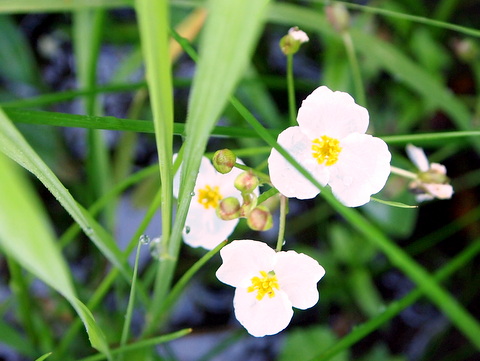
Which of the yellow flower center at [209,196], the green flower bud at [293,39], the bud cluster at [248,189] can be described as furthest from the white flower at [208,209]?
the green flower bud at [293,39]

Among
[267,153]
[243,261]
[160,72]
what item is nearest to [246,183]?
[243,261]

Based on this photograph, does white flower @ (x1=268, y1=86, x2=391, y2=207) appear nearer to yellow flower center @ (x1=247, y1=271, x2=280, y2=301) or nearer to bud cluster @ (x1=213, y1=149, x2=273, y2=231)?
bud cluster @ (x1=213, y1=149, x2=273, y2=231)

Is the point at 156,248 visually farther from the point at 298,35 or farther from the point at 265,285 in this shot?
the point at 298,35

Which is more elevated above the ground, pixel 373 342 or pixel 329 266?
pixel 329 266

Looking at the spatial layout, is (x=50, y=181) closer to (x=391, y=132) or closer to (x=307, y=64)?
(x=391, y=132)

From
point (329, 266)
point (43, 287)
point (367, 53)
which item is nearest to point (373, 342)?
point (329, 266)

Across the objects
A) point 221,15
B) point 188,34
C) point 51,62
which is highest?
point 51,62

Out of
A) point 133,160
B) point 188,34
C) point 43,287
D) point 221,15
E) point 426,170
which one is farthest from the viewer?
point 133,160

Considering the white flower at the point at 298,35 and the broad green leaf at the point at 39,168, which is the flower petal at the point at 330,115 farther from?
the broad green leaf at the point at 39,168
